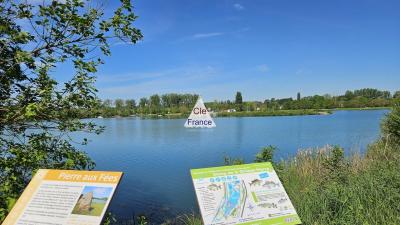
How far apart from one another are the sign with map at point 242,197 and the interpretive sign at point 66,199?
3.23 feet

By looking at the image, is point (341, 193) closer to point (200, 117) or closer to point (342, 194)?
point (342, 194)

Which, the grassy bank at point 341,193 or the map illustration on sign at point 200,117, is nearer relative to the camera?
the grassy bank at point 341,193

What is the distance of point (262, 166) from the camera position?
4.48 m

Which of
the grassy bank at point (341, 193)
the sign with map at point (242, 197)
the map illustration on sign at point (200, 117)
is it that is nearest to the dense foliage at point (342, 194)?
the grassy bank at point (341, 193)

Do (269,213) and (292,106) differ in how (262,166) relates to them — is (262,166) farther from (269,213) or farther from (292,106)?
(292,106)

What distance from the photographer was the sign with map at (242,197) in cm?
380

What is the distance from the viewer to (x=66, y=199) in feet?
11.8

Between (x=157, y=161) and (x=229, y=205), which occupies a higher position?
(x=229, y=205)

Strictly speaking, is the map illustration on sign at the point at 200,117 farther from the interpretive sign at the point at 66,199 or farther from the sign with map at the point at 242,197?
the interpretive sign at the point at 66,199

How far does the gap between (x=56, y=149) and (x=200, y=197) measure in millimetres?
2412

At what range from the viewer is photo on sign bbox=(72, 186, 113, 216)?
346 cm

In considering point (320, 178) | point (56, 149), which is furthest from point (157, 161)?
point (56, 149)

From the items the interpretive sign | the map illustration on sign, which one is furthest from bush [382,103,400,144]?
the map illustration on sign

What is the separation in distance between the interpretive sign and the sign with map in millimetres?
985
